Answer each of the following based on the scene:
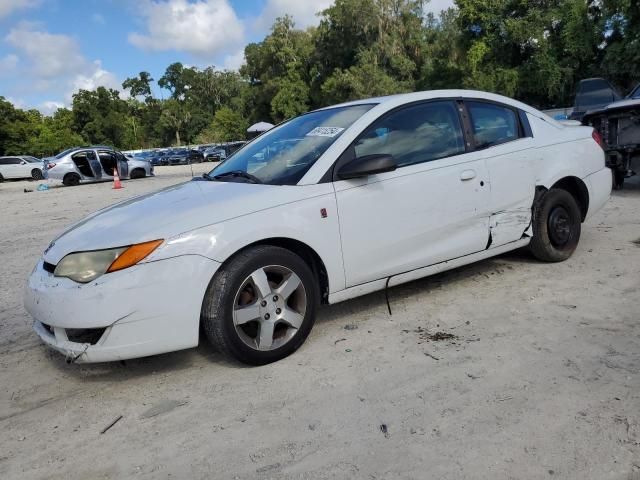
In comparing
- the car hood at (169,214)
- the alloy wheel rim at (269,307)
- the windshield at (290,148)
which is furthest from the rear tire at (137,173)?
the alloy wheel rim at (269,307)

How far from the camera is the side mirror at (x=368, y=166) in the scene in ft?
11.2

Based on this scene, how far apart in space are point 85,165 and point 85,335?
2116 cm

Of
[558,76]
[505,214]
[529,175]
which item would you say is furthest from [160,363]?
[558,76]

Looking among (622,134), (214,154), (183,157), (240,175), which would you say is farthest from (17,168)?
(240,175)

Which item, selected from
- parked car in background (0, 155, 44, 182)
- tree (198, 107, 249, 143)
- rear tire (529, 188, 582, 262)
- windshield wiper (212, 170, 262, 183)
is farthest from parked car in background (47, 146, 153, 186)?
tree (198, 107, 249, 143)

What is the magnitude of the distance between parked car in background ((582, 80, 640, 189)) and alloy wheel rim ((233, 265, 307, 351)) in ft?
20.8

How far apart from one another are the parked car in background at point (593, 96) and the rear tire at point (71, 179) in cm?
1839

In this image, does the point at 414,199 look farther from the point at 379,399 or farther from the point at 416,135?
the point at 379,399

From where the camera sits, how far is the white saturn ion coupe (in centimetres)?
297

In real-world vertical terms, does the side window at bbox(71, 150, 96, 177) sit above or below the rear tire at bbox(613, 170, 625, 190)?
above

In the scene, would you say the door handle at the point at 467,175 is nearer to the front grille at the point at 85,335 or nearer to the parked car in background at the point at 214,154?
the front grille at the point at 85,335

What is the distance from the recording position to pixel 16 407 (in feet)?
10.1

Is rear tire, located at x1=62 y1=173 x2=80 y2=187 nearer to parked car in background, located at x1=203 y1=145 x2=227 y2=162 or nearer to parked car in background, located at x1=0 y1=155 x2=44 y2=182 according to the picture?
parked car in background, located at x1=0 y1=155 x2=44 y2=182

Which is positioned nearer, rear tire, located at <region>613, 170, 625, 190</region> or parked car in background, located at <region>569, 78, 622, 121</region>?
rear tire, located at <region>613, 170, 625, 190</region>
